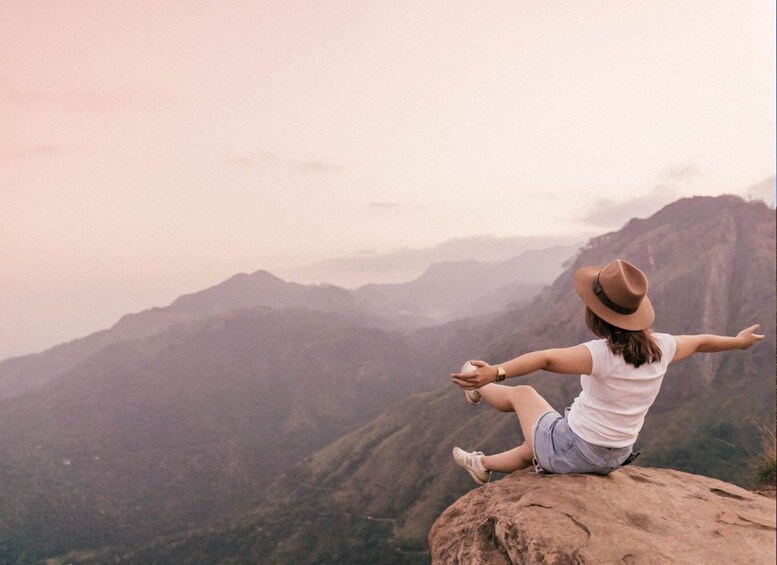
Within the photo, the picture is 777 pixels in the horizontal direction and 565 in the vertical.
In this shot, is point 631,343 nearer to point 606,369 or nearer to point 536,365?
point 606,369

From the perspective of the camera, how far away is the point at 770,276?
130375mm

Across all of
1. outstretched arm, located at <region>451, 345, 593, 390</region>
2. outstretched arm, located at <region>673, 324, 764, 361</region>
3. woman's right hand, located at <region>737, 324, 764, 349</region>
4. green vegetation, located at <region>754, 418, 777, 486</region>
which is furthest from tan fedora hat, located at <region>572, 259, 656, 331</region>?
green vegetation, located at <region>754, 418, 777, 486</region>

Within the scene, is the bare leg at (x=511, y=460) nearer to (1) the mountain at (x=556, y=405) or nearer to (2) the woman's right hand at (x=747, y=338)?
(2) the woman's right hand at (x=747, y=338)

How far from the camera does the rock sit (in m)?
4.45

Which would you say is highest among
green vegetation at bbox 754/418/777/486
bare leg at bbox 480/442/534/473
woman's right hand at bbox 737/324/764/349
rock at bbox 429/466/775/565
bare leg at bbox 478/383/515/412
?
woman's right hand at bbox 737/324/764/349

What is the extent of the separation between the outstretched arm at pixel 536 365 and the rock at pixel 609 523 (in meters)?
1.78

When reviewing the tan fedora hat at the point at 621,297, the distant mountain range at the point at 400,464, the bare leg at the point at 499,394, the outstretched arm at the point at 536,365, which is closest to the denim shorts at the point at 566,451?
the bare leg at the point at 499,394

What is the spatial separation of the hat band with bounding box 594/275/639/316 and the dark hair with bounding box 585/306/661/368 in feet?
0.57

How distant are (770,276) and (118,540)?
22928 centimetres

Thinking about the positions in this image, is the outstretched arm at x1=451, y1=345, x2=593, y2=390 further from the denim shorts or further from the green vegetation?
the green vegetation

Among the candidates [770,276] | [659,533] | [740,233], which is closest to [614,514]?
[659,533]

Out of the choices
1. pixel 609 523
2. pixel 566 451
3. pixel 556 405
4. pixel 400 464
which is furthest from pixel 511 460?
pixel 400 464

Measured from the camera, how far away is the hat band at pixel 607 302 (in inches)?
183

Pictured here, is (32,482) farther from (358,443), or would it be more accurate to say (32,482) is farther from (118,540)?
(358,443)
